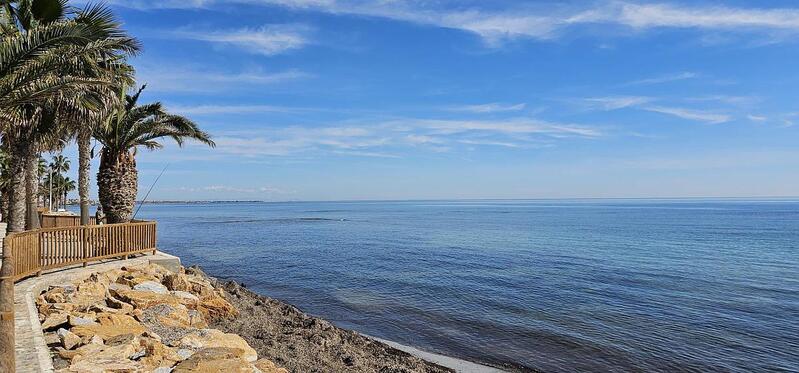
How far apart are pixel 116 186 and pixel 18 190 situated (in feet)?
9.42

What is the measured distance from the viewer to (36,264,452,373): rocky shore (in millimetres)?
6824

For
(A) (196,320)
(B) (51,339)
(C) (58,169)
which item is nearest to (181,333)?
(B) (51,339)

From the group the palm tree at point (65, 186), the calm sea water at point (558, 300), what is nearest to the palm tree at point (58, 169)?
the palm tree at point (65, 186)

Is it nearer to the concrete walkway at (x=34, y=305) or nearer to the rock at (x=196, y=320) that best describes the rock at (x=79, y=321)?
the concrete walkway at (x=34, y=305)

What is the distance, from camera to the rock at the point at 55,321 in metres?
7.77

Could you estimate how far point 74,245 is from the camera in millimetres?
12391

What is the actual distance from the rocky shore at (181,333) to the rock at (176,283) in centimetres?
2

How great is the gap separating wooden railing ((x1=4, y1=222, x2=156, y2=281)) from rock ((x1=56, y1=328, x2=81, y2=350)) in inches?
122

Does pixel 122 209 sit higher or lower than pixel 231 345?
higher

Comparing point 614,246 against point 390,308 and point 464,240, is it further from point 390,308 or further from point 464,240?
point 390,308

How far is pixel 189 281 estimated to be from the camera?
13328 millimetres

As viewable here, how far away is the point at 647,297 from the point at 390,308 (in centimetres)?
1032

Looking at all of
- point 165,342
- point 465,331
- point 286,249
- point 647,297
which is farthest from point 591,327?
point 286,249

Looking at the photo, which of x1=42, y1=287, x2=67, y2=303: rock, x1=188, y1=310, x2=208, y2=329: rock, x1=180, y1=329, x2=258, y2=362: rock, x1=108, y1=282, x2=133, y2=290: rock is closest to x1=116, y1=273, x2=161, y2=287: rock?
x1=108, y1=282, x2=133, y2=290: rock
